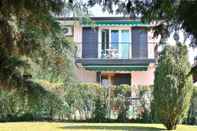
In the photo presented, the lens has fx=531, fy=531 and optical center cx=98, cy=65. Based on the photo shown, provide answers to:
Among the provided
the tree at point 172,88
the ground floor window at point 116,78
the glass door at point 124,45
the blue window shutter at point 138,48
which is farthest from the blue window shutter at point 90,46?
the tree at point 172,88

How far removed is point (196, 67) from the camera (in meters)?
5.25

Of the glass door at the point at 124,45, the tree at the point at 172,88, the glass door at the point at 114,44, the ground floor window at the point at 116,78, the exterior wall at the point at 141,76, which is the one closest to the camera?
the tree at the point at 172,88

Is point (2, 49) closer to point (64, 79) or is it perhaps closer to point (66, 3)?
point (66, 3)

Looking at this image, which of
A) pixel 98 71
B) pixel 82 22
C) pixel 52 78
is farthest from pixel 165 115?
pixel 98 71

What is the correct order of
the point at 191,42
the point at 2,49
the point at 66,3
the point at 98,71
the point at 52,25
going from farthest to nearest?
1. the point at 98,71
2. the point at 2,49
3. the point at 52,25
4. the point at 66,3
5. the point at 191,42

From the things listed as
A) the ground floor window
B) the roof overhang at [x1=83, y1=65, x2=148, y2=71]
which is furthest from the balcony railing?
the ground floor window

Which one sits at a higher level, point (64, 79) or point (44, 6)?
point (44, 6)

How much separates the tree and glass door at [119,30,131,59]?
722 inches

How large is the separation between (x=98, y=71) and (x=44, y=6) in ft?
→ 113

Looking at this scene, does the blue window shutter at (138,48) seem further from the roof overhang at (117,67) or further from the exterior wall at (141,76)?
the exterior wall at (141,76)

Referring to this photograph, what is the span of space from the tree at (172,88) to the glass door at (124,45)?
18.3m

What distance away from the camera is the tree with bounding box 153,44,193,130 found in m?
20.5

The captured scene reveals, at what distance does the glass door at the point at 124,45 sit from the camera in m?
39.5

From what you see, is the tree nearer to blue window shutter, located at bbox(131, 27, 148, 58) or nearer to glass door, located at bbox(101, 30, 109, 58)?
glass door, located at bbox(101, 30, 109, 58)
